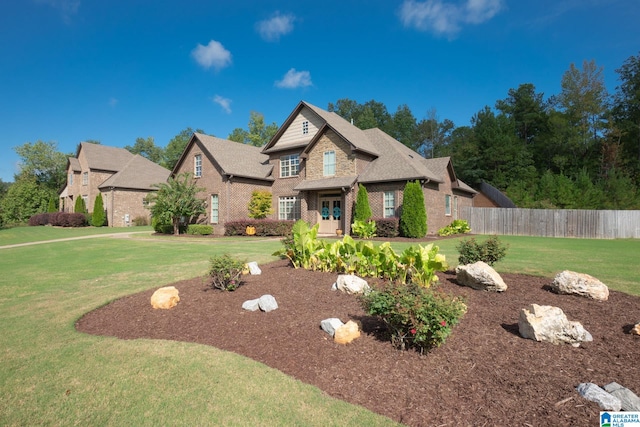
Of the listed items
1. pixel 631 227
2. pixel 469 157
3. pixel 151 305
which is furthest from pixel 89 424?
pixel 469 157

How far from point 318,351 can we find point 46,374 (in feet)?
9.47

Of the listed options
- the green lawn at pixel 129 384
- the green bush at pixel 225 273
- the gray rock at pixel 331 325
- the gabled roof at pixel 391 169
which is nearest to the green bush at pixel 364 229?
the gabled roof at pixel 391 169

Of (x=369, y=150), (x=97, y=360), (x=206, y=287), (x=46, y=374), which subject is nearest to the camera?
(x=46, y=374)

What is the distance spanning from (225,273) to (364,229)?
12879 millimetres

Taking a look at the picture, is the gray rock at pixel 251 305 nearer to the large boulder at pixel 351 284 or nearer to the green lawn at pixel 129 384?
the green lawn at pixel 129 384

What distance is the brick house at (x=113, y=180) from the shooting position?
3170cm

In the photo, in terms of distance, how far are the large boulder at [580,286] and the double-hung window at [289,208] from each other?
58.8 ft

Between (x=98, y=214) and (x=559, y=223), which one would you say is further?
(x=98, y=214)

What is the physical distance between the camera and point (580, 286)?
5.60 metres

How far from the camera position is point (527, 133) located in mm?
44125

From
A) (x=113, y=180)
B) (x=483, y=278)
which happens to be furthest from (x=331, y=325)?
(x=113, y=180)

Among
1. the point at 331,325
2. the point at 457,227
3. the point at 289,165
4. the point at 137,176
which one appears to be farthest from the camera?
the point at 137,176

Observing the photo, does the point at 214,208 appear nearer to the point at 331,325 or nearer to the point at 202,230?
the point at 202,230

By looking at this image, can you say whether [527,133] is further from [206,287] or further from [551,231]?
[206,287]
